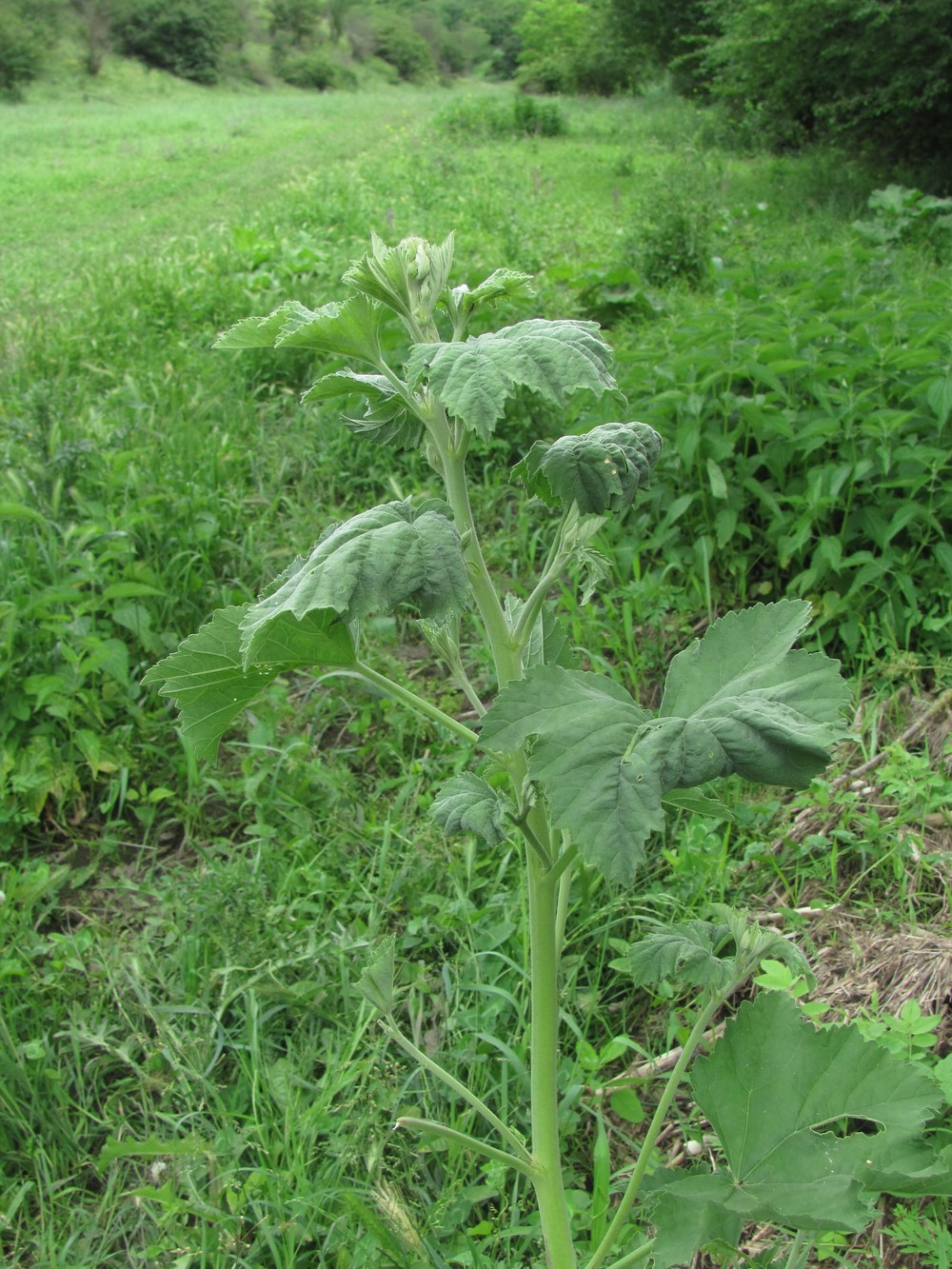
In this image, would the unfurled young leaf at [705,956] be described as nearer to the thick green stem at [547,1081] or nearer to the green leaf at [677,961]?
the green leaf at [677,961]

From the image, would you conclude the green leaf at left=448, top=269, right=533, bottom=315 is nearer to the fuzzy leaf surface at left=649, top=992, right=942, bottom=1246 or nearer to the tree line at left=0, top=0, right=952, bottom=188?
A: the fuzzy leaf surface at left=649, top=992, right=942, bottom=1246

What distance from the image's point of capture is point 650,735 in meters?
0.83

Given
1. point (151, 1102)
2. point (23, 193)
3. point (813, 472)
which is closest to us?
point (151, 1102)

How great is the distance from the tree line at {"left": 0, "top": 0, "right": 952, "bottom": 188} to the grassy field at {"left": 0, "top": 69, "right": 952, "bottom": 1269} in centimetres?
316

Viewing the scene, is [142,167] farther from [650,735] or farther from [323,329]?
[650,735]

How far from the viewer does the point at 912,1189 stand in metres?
0.98

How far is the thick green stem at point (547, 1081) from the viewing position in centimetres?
108

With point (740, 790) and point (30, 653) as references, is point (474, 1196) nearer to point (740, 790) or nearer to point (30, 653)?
point (740, 790)

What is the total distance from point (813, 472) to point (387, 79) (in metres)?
40.6

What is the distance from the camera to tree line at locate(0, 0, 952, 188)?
7023 millimetres

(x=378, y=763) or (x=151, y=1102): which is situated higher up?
(x=378, y=763)

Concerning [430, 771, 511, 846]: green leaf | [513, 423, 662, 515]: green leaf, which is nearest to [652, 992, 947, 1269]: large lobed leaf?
[430, 771, 511, 846]: green leaf

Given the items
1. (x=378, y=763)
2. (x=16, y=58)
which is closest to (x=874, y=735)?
(x=378, y=763)

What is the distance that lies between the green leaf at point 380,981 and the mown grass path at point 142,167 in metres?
6.21
